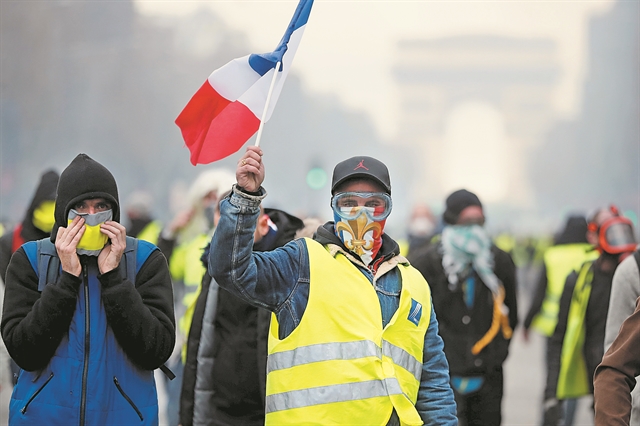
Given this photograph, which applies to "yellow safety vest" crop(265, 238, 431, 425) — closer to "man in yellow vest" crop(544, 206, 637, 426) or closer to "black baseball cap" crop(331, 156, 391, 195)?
"black baseball cap" crop(331, 156, 391, 195)

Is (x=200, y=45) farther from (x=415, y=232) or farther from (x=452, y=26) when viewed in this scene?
(x=452, y=26)

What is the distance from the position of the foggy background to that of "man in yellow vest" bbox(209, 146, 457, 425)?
7.75 m

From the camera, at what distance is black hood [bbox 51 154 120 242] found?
3578 mm

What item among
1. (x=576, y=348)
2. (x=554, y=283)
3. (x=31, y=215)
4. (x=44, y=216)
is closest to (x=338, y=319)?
(x=44, y=216)

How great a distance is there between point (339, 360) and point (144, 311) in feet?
2.37

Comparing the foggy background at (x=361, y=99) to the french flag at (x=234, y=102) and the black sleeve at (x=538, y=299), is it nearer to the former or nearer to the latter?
the black sleeve at (x=538, y=299)

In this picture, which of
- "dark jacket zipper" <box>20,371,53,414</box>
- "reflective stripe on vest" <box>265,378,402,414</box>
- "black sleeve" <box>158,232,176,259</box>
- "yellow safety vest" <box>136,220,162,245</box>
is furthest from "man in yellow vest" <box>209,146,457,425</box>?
"yellow safety vest" <box>136,220,162,245</box>

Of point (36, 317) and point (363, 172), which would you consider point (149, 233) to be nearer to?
point (36, 317)

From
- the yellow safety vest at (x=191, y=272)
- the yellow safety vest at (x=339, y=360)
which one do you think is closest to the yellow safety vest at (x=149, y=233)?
the yellow safety vest at (x=191, y=272)

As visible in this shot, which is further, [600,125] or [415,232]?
[600,125]

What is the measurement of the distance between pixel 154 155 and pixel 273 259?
31.6 meters

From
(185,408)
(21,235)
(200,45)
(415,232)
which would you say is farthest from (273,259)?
(200,45)

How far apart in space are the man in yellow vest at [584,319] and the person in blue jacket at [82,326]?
12.3 feet

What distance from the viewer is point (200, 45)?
41.0 metres
